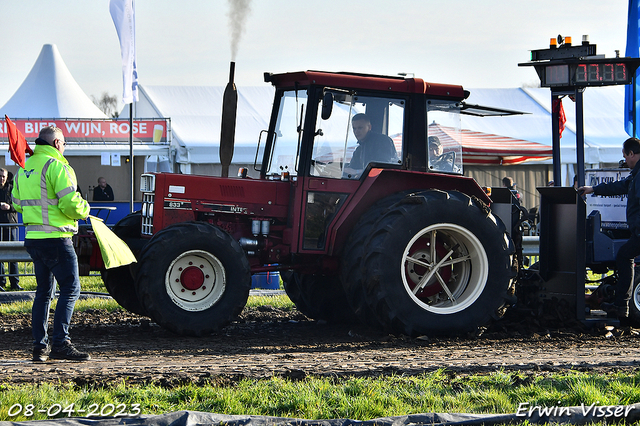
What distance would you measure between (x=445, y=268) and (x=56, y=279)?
3.52 metres

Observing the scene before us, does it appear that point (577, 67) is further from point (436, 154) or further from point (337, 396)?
point (337, 396)

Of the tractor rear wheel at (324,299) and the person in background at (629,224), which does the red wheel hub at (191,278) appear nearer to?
the tractor rear wheel at (324,299)

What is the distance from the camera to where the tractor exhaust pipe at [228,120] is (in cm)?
709

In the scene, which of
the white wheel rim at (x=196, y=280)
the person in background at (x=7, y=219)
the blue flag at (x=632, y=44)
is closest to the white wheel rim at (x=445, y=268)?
the white wheel rim at (x=196, y=280)

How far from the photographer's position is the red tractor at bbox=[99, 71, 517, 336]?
6.59 m

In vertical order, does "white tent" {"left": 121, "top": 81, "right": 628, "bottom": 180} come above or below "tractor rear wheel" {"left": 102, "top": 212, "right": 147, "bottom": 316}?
above

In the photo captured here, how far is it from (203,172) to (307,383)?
1528 centimetres

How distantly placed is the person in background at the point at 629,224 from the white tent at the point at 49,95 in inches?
668

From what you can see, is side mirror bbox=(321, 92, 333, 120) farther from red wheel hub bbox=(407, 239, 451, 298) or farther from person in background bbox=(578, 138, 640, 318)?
person in background bbox=(578, 138, 640, 318)

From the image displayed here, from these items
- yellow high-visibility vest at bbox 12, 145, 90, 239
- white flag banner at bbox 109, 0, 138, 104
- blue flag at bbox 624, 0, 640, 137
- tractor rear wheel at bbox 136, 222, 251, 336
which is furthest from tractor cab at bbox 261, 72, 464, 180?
blue flag at bbox 624, 0, 640, 137

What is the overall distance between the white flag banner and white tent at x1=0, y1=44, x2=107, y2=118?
1128 cm

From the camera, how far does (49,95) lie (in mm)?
22453

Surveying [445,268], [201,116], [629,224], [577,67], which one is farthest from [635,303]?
[201,116]

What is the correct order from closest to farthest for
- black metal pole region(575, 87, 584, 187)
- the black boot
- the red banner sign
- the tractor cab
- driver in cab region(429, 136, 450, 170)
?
the tractor cab
driver in cab region(429, 136, 450, 170)
the black boot
black metal pole region(575, 87, 584, 187)
the red banner sign
